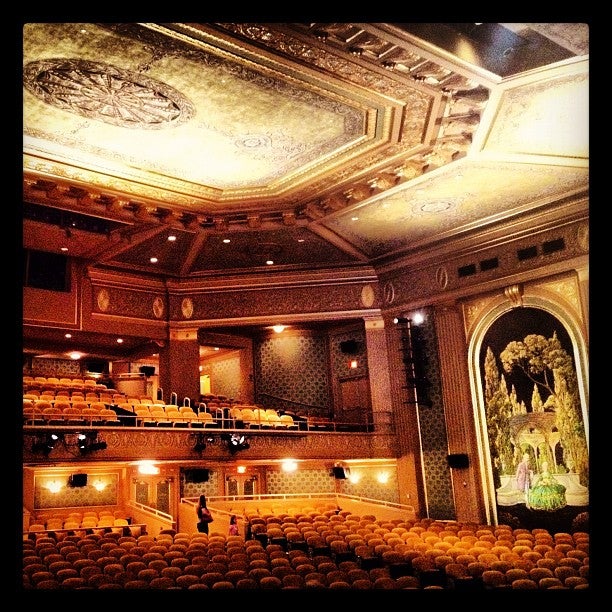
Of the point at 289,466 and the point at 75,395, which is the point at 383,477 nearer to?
the point at 289,466

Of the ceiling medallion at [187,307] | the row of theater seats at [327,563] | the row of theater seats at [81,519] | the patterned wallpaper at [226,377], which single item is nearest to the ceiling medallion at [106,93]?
the row of theater seats at [327,563]

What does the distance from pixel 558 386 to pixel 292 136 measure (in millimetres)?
6289

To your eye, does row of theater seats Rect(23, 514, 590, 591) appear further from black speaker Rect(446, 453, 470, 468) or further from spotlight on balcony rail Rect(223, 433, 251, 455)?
spotlight on balcony rail Rect(223, 433, 251, 455)

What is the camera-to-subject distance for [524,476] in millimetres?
12297

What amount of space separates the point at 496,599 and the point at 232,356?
13.5 metres

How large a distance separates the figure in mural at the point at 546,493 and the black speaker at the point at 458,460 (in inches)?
51.6

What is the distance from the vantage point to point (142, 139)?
32.4ft

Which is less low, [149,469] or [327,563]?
[149,469]

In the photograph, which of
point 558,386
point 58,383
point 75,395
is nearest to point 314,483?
point 75,395

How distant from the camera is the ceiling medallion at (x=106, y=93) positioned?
8.06 m

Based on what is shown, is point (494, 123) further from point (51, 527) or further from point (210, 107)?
point (51, 527)

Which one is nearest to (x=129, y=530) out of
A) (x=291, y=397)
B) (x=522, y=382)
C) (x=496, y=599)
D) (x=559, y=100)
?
(x=291, y=397)

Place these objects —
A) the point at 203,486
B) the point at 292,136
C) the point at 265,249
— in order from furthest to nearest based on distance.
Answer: the point at 203,486 → the point at 265,249 → the point at 292,136

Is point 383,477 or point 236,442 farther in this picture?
point 383,477
